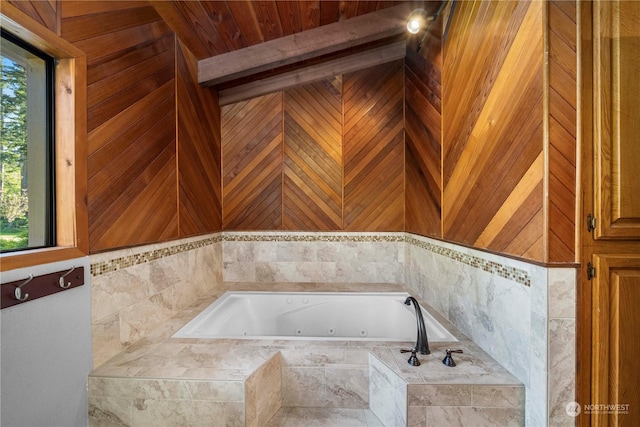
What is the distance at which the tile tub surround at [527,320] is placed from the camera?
113cm

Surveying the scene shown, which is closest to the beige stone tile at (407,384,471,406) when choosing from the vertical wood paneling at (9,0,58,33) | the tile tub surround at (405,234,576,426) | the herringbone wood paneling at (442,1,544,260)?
the tile tub surround at (405,234,576,426)

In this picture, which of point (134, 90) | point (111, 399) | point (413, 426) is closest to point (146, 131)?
point (134, 90)

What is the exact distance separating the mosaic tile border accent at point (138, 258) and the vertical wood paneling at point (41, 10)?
1154 millimetres

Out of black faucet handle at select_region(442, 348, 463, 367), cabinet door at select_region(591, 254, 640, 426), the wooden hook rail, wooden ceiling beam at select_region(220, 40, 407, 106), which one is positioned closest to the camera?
the wooden hook rail

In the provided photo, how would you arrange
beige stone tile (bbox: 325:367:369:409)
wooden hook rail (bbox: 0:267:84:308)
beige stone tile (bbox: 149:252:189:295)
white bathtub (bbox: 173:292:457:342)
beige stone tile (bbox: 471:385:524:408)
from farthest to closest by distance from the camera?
white bathtub (bbox: 173:292:457:342) → beige stone tile (bbox: 149:252:189:295) → beige stone tile (bbox: 325:367:369:409) → beige stone tile (bbox: 471:385:524:408) → wooden hook rail (bbox: 0:267:84:308)

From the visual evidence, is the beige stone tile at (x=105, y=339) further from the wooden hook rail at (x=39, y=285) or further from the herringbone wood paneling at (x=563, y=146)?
the herringbone wood paneling at (x=563, y=146)

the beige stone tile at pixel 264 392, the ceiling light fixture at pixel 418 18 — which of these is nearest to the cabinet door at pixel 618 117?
the ceiling light fixture at pixel 418 18

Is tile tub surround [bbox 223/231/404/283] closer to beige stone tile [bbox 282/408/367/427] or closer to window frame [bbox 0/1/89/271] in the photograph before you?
beige stone tile [bbox 282/408/367/427]

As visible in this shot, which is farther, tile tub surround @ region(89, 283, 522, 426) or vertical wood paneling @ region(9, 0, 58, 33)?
tile tub surround @ region(89, 283, 522, 426)

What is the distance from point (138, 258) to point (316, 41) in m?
2.20

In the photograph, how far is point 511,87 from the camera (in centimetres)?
132

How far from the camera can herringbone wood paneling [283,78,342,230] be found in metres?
2.85

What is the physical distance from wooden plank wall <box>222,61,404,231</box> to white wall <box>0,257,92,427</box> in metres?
1.70

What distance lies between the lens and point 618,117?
1114 millimetres
